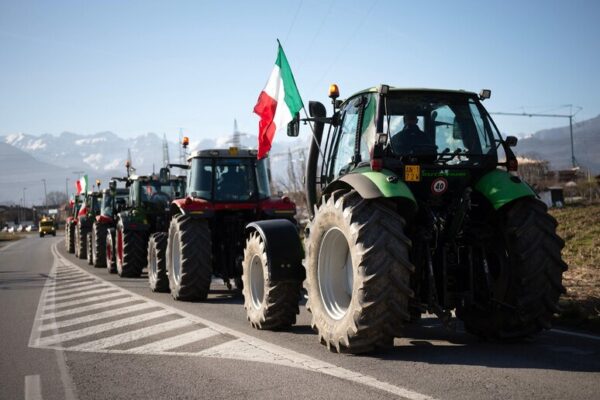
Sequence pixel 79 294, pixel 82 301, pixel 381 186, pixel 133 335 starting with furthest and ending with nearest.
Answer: pixel 79 294, pixel 82 301, pixel 133 335, pixel 381 186

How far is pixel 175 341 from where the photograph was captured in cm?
735

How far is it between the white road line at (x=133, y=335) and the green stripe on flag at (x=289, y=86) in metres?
3.45

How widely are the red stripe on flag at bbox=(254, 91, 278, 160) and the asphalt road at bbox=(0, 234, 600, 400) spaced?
104 inches

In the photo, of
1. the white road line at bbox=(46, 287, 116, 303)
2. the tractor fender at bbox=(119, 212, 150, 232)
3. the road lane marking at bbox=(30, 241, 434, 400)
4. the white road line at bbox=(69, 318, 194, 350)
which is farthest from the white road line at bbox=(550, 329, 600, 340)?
the tractor fender at bbox=(119, 212, 150, 232)

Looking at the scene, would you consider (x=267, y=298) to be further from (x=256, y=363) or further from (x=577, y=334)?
(x=577, y=334)

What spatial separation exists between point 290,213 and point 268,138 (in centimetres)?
223

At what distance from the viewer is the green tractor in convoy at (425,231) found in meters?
5.68

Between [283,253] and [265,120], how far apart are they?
10.3ft

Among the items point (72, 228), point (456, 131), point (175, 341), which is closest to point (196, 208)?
point (175, 341)

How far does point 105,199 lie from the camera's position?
21.8 m

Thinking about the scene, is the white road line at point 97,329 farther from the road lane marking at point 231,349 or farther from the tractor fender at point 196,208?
the tractor fender at point 196,208

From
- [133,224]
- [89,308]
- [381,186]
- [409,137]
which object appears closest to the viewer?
[381,186]

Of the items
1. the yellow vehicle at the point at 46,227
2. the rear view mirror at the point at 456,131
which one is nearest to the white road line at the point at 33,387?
the rear view mirror at the point at 456,131

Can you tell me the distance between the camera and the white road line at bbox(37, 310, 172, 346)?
25.9 feet
